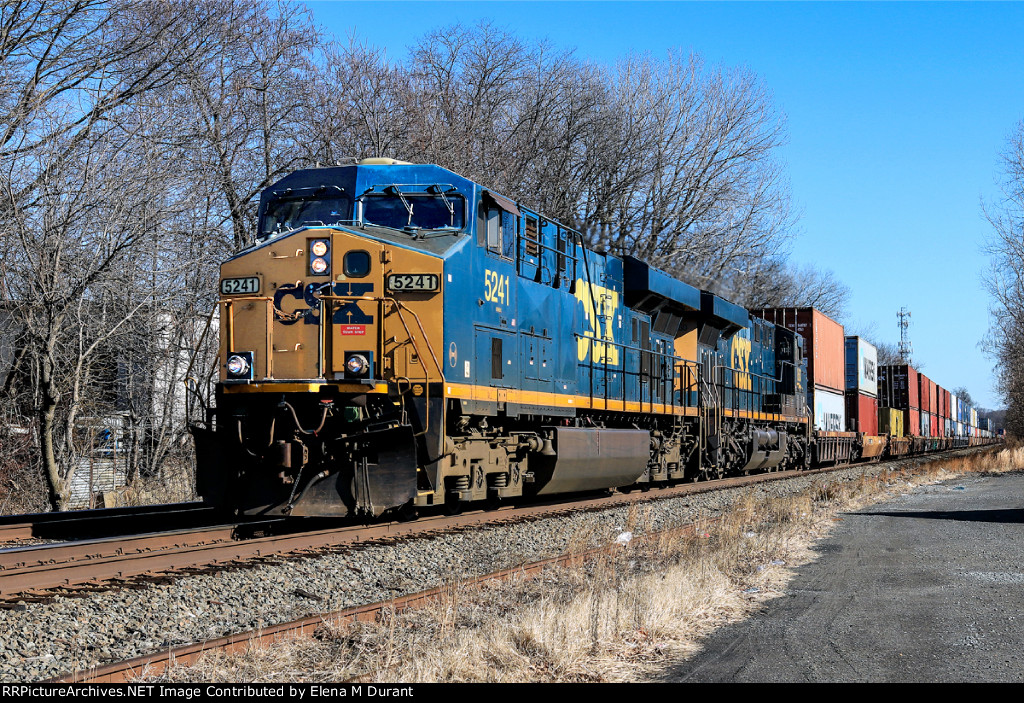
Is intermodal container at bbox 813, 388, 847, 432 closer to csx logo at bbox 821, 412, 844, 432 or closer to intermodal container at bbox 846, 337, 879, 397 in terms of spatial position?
csx logo at bbox 821, 412, 844, 432

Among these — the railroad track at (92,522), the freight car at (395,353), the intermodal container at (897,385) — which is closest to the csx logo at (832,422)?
the intermodal container at (897,385)

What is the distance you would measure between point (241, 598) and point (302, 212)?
4855 mm

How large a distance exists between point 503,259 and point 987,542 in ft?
21.6

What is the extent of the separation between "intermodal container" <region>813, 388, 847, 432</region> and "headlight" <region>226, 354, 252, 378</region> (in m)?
20.8

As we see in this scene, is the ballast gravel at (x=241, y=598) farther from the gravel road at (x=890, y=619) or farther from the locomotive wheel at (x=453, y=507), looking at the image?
the gravel road at (x=890, y=619)

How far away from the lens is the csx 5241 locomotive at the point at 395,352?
368 inches

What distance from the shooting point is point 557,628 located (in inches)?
227

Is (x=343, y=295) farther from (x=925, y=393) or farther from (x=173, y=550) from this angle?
(x=925, y=393)

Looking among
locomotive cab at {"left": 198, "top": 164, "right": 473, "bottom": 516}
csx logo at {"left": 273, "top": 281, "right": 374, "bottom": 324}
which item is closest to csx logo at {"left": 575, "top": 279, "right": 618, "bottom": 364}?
locomotive cab at {"left": 198, "top": 164, "right": 473, "bottom": 516}

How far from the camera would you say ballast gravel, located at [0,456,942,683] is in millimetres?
5656

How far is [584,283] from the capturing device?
44.7 ft

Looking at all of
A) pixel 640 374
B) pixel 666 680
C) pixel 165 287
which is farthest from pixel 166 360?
pixel 666 680

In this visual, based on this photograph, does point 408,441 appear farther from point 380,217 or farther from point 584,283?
point 584,283

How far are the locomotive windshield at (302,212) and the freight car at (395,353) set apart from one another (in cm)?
2
